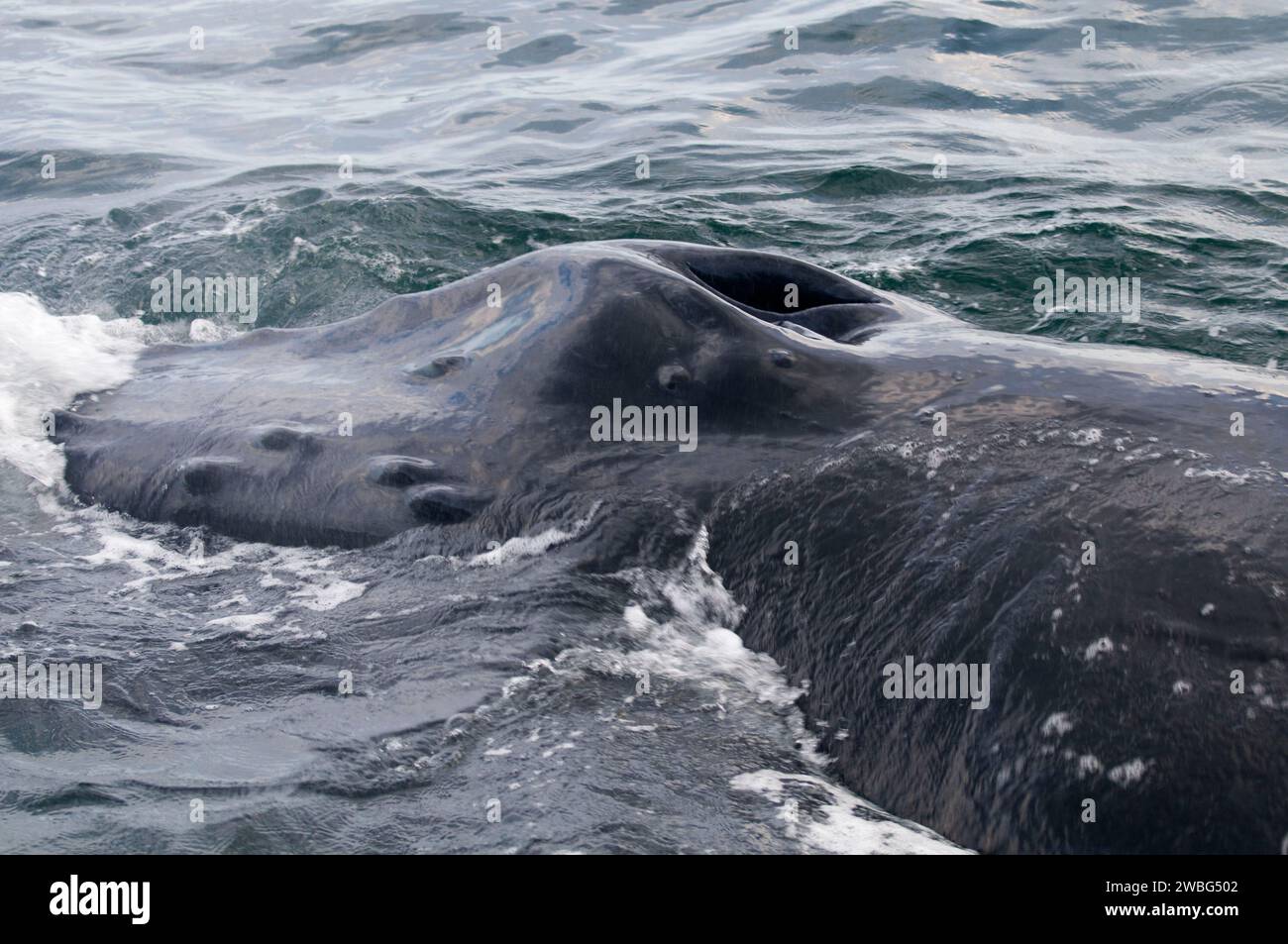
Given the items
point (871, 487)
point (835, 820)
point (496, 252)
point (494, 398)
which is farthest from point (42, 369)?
point (835, 820)

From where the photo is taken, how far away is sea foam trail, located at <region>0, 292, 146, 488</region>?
674 centimetres

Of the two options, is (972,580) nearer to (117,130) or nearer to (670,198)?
(670,198)

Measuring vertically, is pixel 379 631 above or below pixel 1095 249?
below

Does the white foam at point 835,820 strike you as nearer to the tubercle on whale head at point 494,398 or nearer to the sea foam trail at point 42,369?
the tubercle on whale head at point 494,398

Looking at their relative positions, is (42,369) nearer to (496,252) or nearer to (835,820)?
(496,252)

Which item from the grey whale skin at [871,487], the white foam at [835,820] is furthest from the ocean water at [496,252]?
the grey whale skin at [871,487]

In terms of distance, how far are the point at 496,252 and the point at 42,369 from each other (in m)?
4.74

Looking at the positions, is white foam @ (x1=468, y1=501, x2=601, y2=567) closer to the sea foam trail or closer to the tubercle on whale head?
the tubercle on whale head

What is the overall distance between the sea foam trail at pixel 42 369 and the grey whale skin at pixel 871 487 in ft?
0.60

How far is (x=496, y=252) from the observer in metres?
11.6

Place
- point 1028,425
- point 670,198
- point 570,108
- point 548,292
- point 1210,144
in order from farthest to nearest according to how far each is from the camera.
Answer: point 570,108 → point 1210,144 → point 670,198 → point 548,292 → point 1028,425

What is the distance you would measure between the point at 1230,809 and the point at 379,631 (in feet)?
9.46

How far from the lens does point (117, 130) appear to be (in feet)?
54.5
